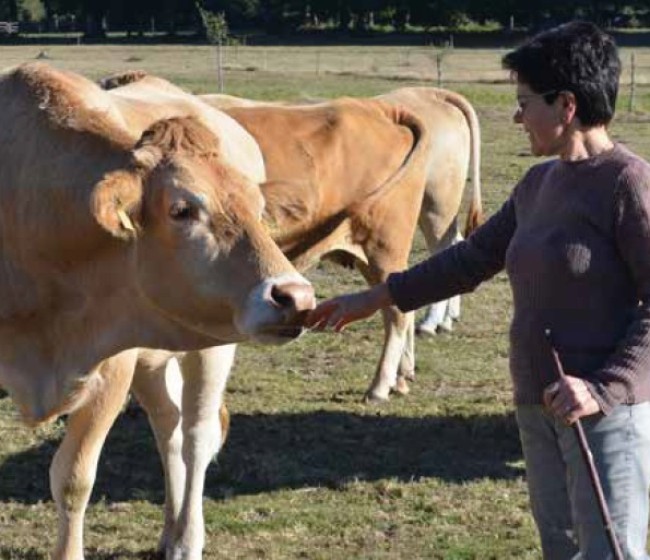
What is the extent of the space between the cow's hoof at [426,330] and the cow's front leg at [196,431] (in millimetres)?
4303

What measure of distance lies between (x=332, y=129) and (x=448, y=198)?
2.02m

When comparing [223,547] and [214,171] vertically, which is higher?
[214,171]

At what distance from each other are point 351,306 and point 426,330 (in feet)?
20.2

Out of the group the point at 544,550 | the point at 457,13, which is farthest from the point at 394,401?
the point at 457,13

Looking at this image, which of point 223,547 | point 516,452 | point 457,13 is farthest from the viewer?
point 457,13

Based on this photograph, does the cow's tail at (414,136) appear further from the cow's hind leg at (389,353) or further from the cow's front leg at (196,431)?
the cow's front leg at (196,431)

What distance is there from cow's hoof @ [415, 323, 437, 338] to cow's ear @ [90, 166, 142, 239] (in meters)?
6.04

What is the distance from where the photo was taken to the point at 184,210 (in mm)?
4242

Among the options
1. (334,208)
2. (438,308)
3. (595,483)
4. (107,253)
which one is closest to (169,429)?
(107,253)

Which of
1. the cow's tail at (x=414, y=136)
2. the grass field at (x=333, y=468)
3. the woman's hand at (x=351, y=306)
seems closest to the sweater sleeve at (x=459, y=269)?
the woman's hand at (x=351, y=306)

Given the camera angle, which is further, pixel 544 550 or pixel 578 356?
pixel 544 550

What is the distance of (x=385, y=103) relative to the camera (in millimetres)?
9578

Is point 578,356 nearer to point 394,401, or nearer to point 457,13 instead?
point 394,401

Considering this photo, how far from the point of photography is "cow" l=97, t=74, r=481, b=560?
5.97 metres
